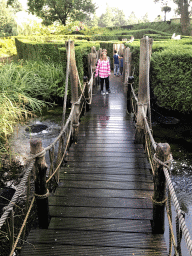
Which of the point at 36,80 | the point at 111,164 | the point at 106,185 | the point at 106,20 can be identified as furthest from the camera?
the point at 106,20

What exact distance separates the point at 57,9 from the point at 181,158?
22.8 metres

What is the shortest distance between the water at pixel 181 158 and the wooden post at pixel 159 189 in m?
1.09

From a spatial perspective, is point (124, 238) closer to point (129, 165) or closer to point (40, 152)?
point (40, 152)

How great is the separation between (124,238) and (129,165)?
167 centimetres

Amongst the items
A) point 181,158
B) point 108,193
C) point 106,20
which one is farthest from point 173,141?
point 106,20

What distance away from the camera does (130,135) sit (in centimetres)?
556

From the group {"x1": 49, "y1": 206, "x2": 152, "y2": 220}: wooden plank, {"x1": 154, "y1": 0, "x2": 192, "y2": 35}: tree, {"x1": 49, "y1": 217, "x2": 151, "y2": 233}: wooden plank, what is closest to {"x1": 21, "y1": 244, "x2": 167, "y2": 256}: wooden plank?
{"x1": 49, "y1": 217, "x2": 151, "y2": 233}: wooden plank

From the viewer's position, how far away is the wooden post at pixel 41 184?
2.53m

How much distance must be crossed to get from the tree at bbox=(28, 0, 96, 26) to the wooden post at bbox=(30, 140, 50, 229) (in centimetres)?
2427

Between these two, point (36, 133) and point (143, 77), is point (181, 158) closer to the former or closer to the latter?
point (143, 77)

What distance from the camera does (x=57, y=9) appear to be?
78.9ft

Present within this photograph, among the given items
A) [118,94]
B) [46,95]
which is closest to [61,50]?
[46,95]

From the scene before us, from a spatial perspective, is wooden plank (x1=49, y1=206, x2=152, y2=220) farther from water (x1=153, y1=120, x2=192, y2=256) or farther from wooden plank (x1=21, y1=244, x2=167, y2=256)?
water (x1=153, y1=120, x2=192, y2=256)

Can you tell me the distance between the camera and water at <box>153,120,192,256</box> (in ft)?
14.2
